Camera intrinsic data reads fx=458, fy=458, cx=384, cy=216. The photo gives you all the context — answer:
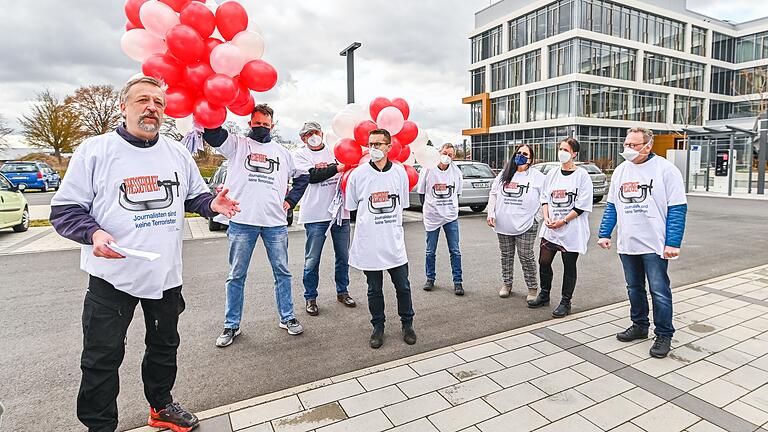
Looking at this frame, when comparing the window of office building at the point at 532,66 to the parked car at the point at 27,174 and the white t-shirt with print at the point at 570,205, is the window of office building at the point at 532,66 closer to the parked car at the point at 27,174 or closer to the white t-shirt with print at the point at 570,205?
the parked car at the point at 27,174

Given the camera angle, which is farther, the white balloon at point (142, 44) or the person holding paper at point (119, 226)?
the white balloon at point (142, 44)

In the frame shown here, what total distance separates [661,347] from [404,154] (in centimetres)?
299

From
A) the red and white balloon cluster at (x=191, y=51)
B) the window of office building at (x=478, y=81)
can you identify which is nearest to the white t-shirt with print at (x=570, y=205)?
the red and white balloon cluster at (x=191, y=51)

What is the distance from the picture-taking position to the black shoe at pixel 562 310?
189 inches

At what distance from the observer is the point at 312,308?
4980 mm

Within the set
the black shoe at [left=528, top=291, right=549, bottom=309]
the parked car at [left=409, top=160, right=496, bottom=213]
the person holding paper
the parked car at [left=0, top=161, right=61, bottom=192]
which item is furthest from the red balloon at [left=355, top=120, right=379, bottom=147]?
the parked car at [left=0, top=161, right=61, bottom=192]

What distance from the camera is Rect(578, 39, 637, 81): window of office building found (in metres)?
36.3

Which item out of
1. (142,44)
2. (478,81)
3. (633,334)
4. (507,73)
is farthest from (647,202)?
(478,81)

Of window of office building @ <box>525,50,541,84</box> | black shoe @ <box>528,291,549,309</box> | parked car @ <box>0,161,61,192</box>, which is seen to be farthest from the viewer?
window of office building @ <box>525,50,541,84</box>

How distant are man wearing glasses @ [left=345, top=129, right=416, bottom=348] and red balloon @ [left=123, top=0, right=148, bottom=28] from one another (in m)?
2.03

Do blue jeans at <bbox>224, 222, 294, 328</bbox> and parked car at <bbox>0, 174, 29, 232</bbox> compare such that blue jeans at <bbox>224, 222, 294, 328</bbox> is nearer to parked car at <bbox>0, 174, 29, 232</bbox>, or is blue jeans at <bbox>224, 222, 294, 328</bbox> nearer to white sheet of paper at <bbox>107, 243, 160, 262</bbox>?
white sheet of paper at <bbox>107, 243, 160, 262</bbox>

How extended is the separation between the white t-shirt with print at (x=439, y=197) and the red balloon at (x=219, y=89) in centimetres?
298

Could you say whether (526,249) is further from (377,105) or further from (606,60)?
(606,60)

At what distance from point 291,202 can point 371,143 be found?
1.06m
